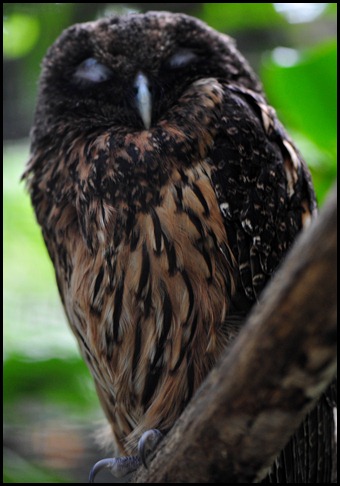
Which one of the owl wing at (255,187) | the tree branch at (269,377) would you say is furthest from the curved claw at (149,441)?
the owl wing at (255,187)

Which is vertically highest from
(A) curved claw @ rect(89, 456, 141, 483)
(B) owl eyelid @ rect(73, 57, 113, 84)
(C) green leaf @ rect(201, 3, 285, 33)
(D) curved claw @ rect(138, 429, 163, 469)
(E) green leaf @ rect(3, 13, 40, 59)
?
(B) owl eyelid @ rect(73, 57, 113, 84)

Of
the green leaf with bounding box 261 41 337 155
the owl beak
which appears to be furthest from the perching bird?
the green leaf with bounding box 261 41 337 155

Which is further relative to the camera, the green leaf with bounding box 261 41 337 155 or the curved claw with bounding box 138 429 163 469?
the green leaf with bounding box 261 41 337 155

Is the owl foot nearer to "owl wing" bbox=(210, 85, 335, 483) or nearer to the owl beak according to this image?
"owl wing" bbox=(210, 85, 335, 483)

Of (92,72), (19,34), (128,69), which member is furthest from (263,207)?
(19,34)

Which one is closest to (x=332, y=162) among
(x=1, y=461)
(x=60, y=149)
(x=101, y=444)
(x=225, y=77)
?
(x=225, y=77)

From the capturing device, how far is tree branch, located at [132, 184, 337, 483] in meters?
1.10

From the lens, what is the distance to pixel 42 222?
7.21ft

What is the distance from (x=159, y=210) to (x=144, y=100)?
1.11ft

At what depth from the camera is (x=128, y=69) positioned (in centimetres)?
213

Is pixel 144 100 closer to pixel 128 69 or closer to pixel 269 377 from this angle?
pixel 128 69

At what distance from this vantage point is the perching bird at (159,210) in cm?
187

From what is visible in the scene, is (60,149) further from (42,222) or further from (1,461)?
(1,461)

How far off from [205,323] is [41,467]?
147cm
